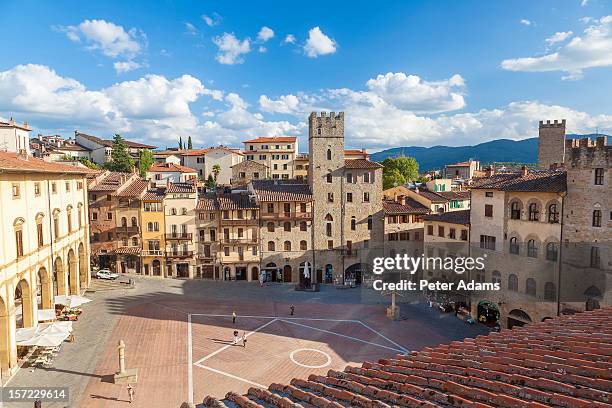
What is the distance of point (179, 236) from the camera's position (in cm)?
5397

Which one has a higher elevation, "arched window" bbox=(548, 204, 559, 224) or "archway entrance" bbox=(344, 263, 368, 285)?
"arched window" bbox=(548, 204, 559, 224)

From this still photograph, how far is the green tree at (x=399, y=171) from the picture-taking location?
81.9 m

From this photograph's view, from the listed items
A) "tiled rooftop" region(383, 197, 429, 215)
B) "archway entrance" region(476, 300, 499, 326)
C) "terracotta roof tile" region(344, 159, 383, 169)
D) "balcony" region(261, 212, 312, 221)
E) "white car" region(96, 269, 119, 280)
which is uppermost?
"terracotta roof tile" region(344, 159, 383, 169)

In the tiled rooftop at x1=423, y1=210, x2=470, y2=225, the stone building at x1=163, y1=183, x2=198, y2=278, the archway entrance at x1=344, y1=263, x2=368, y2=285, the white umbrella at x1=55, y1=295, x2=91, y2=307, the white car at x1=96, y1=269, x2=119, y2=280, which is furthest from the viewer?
the archway entrance at x1=344, y1=263, x2=368, y2=285

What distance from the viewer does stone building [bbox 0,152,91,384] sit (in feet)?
88.9

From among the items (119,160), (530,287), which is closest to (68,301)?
(530,287)

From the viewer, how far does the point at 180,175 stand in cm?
8131

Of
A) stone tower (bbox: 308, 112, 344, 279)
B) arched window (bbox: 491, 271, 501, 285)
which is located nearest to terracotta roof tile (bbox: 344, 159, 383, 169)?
stone tower (bbox: 308, 112, 344, 279)

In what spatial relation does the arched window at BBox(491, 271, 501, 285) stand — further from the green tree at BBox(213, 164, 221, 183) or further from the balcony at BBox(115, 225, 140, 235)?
the green tree at BBox(213, 164, 221, 183)

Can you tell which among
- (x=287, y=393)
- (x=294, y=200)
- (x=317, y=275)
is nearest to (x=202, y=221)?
(x=294, y=200)

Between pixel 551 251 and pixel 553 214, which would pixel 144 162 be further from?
pixel 551 251

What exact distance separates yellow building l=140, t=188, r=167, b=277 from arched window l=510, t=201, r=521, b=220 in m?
40.2

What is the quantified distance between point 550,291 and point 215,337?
29068mm

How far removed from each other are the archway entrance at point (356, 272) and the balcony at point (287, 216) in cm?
919
